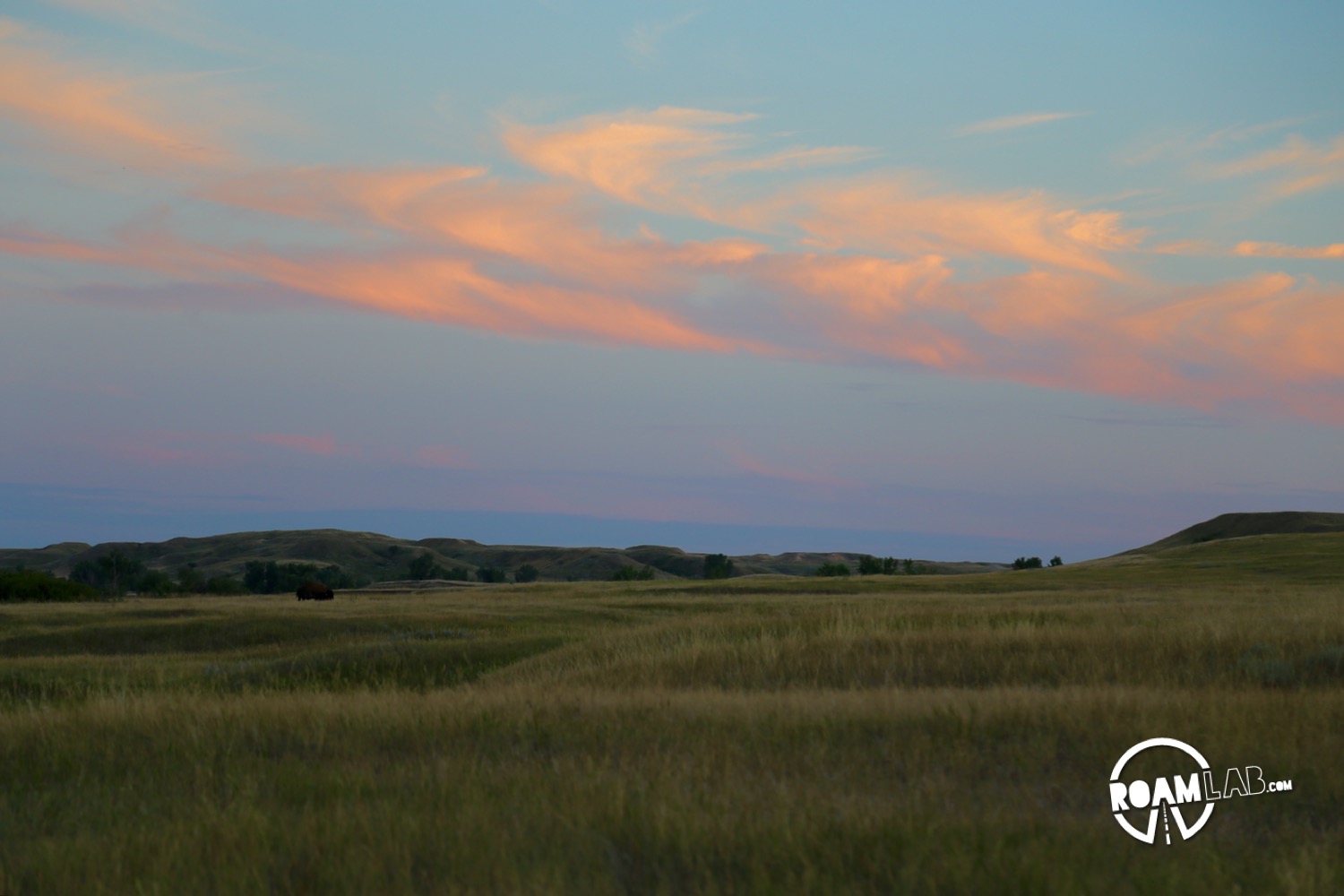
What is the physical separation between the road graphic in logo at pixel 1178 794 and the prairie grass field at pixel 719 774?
11 centimetres

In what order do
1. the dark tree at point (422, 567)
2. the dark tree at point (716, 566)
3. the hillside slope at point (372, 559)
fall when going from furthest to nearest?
the hillside slope at point (372, 559)
the dark tree at point (422, 567)
the dark tree at point (716, 566)

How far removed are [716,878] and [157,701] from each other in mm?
9412

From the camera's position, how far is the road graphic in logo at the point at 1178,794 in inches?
259

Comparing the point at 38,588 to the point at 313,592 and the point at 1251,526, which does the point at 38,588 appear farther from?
the point at 1251,526

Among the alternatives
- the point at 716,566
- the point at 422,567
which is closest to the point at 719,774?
the point at 716,566

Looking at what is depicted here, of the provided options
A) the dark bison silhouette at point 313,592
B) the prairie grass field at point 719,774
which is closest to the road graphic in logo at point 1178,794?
the prairie grass field at point 719,774

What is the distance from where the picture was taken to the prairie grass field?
5914 mm

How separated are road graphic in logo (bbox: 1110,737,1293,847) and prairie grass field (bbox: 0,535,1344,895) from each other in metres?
0.11

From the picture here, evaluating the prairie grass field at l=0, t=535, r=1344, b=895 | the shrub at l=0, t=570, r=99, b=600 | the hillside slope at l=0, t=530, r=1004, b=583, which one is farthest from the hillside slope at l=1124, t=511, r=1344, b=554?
the prairie grass field at l=0, t=535, r=1344, b=895

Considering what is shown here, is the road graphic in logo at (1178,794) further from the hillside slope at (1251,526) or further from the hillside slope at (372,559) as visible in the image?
the hillside slope at (372,559)

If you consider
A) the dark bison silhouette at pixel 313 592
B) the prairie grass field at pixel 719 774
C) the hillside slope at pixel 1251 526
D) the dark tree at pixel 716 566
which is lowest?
the dark tree at pixel 716 566

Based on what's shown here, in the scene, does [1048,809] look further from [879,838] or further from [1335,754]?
[1335,754]

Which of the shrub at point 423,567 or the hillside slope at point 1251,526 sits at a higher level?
the hillside slope at point 1251,526

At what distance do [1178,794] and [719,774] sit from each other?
3.23m
